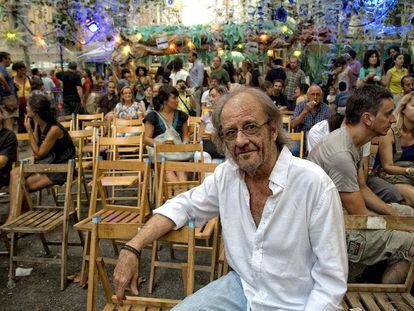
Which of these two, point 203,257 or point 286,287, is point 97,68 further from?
point 286,287

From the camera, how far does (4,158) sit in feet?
12.6

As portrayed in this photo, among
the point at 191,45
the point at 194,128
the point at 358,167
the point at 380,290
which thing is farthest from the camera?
the point at 191,45

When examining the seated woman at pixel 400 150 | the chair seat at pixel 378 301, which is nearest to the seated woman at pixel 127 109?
the seated woman at pixel 400 150

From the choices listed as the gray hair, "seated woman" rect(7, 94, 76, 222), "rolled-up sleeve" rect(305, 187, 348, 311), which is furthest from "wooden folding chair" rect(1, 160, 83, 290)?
"rolled-up sleeve" rect(305, 187, 348, 311)

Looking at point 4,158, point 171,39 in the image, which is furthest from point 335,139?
point 171,39

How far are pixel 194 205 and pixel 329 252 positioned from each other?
25.8 inches

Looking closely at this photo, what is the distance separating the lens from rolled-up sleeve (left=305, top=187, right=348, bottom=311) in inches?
57.5

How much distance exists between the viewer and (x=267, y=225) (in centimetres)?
154

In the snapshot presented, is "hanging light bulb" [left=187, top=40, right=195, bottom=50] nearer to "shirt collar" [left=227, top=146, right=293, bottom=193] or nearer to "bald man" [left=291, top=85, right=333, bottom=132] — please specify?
"bald man" [left=291, top=85, right=333, bottom=132]

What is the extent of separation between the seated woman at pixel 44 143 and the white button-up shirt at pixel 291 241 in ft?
9.28

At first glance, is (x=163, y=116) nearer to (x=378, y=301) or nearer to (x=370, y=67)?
(x=378, y=301)

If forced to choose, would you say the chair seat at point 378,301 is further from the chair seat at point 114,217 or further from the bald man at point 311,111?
the bald man at point 311,111

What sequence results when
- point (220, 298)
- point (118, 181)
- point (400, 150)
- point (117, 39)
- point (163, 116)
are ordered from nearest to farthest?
point (220, 298) → point (400, 150) → point (118, 181) → point (163, 116) → point (117, 39)

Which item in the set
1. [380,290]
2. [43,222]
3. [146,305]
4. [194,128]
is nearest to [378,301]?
[380,290]
